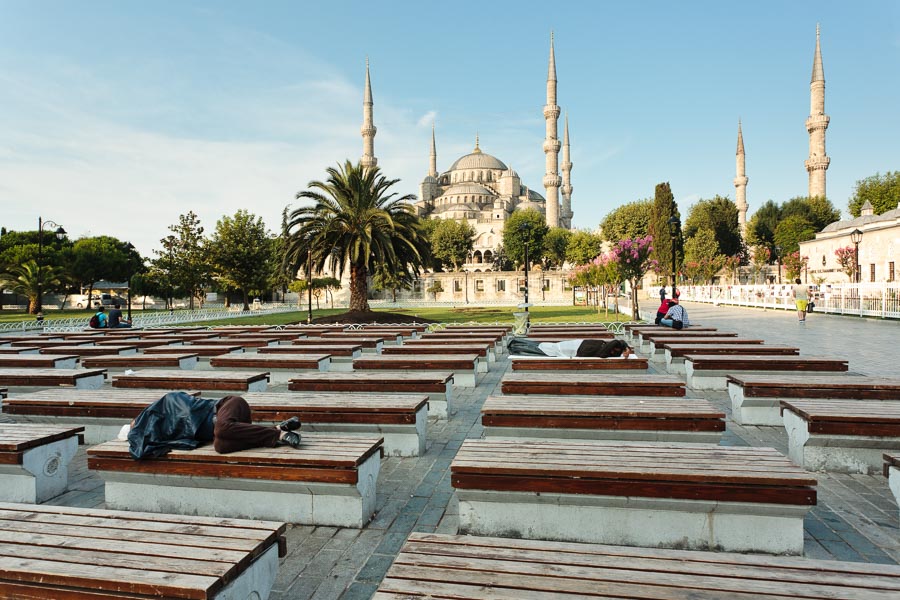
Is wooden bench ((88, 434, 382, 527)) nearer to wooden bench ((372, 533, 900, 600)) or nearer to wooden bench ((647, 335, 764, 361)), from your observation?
wooden bench ((372, 533, 900, 600))

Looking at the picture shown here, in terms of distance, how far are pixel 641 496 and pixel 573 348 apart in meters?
6.01

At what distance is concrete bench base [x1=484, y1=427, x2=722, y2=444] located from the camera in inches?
186

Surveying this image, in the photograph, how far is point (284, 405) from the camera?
5.39m

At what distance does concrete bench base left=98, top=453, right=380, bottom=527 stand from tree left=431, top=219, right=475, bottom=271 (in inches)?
2864

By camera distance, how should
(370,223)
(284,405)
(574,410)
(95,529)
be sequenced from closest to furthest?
(95,529) → (574,410) → (284,405) → (370,223)

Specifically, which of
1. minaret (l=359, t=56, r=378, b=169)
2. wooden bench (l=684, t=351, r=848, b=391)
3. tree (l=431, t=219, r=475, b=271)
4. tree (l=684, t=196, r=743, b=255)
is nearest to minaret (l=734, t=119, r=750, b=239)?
tree (l=684, t=196, r=743, b=255)

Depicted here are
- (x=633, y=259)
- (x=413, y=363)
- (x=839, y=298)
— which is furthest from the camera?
(x=839, y=298)

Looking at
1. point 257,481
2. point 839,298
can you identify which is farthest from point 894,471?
point 839,298

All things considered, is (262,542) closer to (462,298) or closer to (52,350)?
(52,350)

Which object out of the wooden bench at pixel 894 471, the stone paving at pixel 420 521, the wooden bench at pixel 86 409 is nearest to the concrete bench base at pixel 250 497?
the stone paving at pixel 420 521

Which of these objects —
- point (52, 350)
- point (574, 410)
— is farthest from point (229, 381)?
point (52, 350)

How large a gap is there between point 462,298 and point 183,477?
228 ft

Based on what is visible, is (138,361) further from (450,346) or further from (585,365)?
(585,365)

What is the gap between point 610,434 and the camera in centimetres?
493
